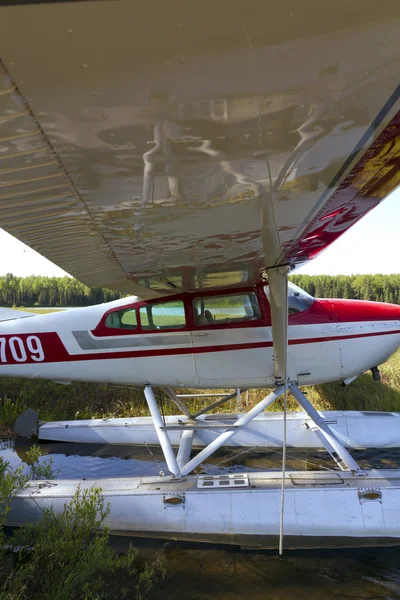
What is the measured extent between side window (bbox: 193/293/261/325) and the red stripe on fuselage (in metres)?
0.32

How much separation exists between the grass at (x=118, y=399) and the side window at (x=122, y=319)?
10.7ft

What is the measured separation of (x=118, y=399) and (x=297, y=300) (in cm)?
547

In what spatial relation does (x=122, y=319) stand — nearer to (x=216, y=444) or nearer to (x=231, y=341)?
(x=231, y=341)

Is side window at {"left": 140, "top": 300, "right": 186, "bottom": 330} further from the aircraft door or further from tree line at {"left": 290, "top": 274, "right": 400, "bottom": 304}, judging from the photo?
tree line at {"left": 290, "top": 274, "right": 400, "bottom": 304}

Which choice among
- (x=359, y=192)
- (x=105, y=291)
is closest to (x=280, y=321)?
(x=359, y=192)

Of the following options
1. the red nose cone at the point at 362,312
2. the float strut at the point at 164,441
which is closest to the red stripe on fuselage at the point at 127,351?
the red nose cone at the point at 362,312

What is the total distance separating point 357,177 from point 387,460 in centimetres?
549

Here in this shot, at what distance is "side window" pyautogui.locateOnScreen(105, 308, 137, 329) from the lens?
229 inches

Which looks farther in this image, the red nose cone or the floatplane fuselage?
the red nose cone

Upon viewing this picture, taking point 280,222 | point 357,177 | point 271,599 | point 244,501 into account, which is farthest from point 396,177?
point 244,501

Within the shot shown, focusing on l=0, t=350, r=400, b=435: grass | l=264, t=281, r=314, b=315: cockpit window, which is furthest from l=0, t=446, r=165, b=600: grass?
l=0, t=350, r=400, b=435: grass

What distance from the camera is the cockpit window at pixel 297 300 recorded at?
5578mm

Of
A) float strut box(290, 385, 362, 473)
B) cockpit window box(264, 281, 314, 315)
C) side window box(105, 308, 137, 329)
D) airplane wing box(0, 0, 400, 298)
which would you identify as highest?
airplane wing box(0, 0, 400, 298)

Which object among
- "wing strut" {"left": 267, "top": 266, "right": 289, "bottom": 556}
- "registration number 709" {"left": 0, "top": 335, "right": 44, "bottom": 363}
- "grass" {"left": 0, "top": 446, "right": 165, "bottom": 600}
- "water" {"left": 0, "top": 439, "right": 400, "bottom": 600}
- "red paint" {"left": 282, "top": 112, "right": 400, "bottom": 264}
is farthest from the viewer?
"registration number 709" {"left": 0, "top": 335, "right": 44, "bottom": 363}
